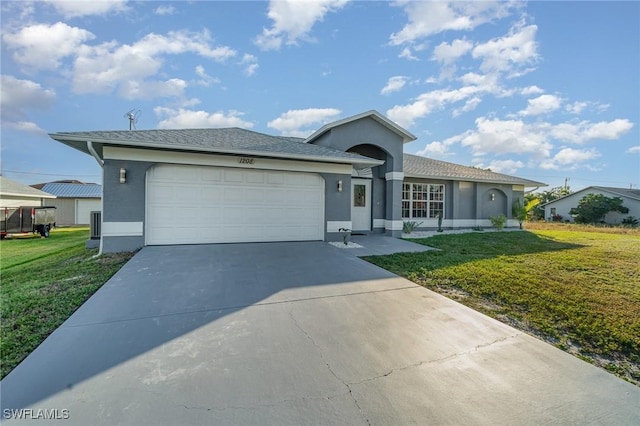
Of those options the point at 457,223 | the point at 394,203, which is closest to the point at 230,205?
the point at 394,203

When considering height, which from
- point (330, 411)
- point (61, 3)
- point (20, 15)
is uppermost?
point (61, 3)

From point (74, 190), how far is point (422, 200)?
95.8 ft

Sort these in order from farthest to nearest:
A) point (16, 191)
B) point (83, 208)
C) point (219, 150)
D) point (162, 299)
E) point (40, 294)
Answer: point (83, 208) < point (16, 191) < point (219, 150) < point (40, 294) < point (162, 299)

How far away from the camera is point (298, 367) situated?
2561 mm

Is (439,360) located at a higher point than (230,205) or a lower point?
lower

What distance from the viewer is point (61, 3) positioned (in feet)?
24.0

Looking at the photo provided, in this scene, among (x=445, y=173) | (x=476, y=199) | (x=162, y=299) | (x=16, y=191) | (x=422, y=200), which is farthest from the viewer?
(x=16, y=191)

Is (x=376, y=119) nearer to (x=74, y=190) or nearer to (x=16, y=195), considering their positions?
(x=16, y=195)

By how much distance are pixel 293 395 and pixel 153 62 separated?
43.5 feet

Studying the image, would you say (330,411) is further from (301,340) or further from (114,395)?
(114,395)

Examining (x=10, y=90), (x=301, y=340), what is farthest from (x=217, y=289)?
(x=10, y=90)

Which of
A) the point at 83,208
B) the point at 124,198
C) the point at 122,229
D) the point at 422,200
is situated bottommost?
the point at 122,229

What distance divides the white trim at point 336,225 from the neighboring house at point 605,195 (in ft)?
103

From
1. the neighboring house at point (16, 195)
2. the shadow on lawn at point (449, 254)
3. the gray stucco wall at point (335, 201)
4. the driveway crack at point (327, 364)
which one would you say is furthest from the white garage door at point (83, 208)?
the driveway crack at point (327, 364)
